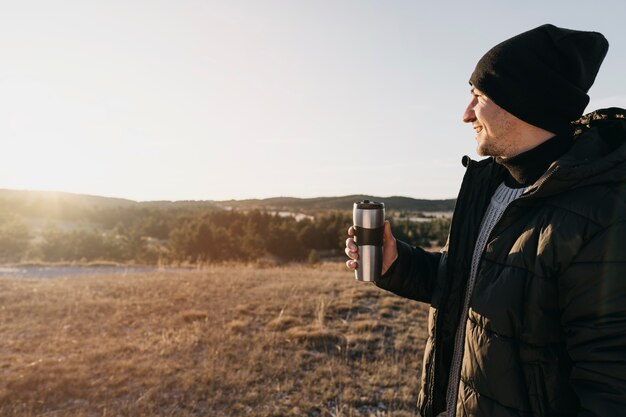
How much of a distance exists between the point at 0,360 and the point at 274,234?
870 inches

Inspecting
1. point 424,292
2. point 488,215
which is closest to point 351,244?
point 424,292

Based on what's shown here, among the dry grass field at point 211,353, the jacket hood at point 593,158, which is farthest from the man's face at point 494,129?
the dry grass field at point 211,353

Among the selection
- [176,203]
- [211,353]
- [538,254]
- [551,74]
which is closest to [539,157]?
[551,74]

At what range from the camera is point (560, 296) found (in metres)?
1.51

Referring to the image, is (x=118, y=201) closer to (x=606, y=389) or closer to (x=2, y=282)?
(x=2, y=282)

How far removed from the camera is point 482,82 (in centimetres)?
206

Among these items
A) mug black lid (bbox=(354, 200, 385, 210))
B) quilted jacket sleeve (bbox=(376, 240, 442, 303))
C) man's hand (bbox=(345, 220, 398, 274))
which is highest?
mug black lid (bbox=(354, 200, 385, 210))

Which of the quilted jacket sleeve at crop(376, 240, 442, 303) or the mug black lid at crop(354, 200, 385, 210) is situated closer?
the mug black lid at crop(354, 200, 385, 210)

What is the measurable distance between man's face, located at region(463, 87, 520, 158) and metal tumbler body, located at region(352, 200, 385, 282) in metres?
0.65

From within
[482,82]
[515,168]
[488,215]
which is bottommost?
[488,215]

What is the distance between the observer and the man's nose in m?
2.13

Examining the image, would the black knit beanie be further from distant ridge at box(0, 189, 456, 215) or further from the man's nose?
distant ridge at box(0, 189, 456, 215)

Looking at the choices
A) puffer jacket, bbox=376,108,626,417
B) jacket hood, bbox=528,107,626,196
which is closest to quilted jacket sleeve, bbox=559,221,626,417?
puffer jacket, bbox=376,108,626,417

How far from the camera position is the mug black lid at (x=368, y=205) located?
7.82 feet
